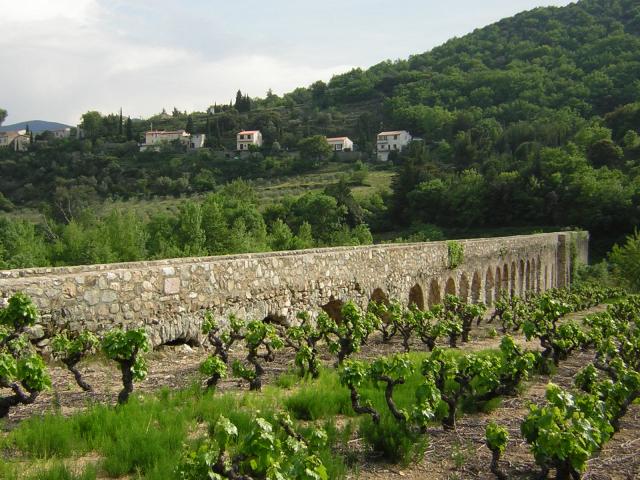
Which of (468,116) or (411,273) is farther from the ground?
(468,116)

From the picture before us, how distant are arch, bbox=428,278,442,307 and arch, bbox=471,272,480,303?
3628 millimetres

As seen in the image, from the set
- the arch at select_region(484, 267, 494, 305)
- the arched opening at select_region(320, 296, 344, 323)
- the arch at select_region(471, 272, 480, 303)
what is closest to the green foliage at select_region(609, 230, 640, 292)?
the arch at select_region(484, 267, 494, 305)

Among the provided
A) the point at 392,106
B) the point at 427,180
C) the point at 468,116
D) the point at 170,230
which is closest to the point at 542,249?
the point at 170,230

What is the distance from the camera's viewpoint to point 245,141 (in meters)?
96.9

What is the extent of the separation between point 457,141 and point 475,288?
6195 centimetres

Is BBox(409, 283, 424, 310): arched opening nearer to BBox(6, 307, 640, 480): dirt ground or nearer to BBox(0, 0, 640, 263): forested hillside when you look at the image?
BBox(6, 307, 640, 480): dirt ground

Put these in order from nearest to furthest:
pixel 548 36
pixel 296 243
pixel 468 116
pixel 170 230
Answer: pixel 170 230 → pixel 296 243 → pixel 468 116 → pixel 548 36

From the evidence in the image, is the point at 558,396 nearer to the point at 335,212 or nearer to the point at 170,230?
the point at 170,230

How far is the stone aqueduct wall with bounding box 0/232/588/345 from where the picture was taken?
22.9 ft

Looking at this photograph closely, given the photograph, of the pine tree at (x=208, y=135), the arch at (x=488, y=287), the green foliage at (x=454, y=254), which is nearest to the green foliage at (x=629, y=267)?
the arch at (x=488, y=287)

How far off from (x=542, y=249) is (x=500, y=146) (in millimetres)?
53565

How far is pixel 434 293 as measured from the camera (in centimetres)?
1675

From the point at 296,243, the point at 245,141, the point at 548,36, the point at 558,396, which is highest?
the point at 548,36

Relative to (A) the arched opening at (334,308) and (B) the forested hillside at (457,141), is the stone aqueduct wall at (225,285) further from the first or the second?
(B) the forested hillside at (457,141)
